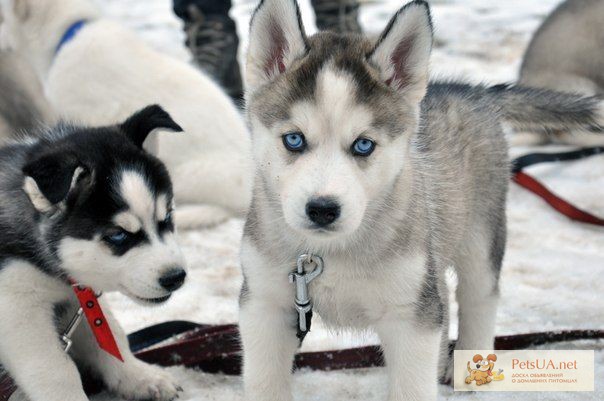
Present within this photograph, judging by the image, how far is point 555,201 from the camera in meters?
4.97

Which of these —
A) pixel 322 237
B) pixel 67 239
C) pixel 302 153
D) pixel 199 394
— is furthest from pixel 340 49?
pixel 199 394

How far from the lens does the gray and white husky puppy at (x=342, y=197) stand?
2.41m

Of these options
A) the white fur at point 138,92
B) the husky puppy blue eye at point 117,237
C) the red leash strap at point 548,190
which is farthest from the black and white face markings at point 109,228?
the red leash strap at point 548,190

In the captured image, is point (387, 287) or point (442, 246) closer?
point (387, 287)

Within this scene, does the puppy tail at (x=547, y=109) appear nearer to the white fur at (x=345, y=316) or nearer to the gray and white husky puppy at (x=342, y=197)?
the gray and white husky puppy at (x=342, y=197)

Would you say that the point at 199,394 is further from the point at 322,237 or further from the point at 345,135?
the point at 345,135

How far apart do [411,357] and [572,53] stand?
4.64m

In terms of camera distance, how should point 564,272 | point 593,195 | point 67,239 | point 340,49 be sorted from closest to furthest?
point 340,49, point 67,239, point 564,272, point 593,195

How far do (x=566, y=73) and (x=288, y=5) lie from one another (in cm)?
447

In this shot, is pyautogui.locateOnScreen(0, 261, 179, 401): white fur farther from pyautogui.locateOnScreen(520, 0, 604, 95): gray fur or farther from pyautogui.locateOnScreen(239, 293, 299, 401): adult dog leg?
pyautogui.locateOnScreen(520, 0, 604, 95): gray fur

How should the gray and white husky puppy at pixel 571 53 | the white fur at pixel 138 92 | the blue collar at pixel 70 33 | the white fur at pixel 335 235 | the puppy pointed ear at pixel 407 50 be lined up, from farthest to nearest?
the gray and white husky puppy at pixel 571 53
the blue collar at pixel 70 33
the white fur at pixel 138 92
the puppy pointed ear at pixel 407 50
the white fur at pixel 335 235

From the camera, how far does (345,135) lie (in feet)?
7.91

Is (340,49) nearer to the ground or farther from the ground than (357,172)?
farther from the ground

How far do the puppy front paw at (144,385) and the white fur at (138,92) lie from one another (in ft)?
6.54
